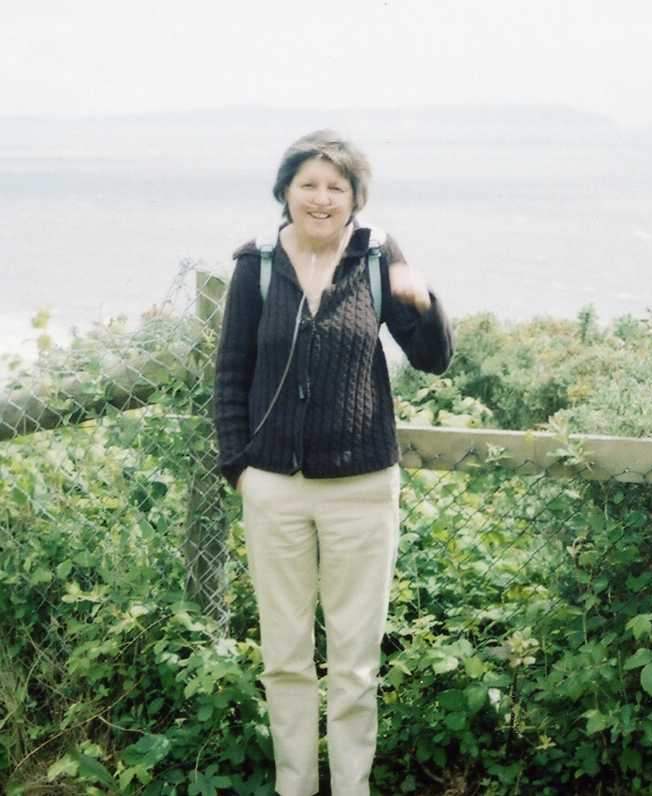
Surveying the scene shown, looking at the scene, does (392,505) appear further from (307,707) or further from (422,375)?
(422,375)

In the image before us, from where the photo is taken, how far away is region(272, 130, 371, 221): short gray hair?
3.09m

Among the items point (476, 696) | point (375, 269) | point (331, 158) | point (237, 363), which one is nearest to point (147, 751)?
point (476, 696)

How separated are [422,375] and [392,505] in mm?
3137

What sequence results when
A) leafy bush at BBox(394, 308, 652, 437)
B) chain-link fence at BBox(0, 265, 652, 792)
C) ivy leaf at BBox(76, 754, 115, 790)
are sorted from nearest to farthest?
1. chain-link fence at BBox(0, 265, 652, 792)
2. ivy leaf at BBox(76, 754, 115, 790)
3. leafy bush at BBox(394, 308, 652, 437)

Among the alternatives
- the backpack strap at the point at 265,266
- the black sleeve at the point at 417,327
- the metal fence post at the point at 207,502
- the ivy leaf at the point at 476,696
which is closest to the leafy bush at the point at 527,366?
the metal fence post at the point at 207,502

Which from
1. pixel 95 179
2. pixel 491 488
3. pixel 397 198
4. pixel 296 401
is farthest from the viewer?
pixel 95 179

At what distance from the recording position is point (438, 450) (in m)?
3.51

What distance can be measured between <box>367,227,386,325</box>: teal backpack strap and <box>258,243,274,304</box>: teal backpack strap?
0.26 m

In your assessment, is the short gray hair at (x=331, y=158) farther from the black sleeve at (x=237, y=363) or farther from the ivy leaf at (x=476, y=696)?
the ivy leaf at (x=476, y=696)

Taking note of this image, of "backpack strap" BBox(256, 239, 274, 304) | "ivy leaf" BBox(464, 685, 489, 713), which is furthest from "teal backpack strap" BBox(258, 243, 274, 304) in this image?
"ivy leaf" BBox(464, 685, 489, 713)

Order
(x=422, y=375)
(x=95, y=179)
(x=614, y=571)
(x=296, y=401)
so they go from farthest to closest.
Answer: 1. (x=95, y=179)
2. (x=422, y=375)
3. (x=614, y=571)
4. (x=296, y=401)

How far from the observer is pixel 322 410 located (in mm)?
3119

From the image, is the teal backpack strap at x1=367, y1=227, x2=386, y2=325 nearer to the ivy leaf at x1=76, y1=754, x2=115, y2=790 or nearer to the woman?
the woman

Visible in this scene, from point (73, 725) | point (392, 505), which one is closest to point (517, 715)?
point (392, 505)
